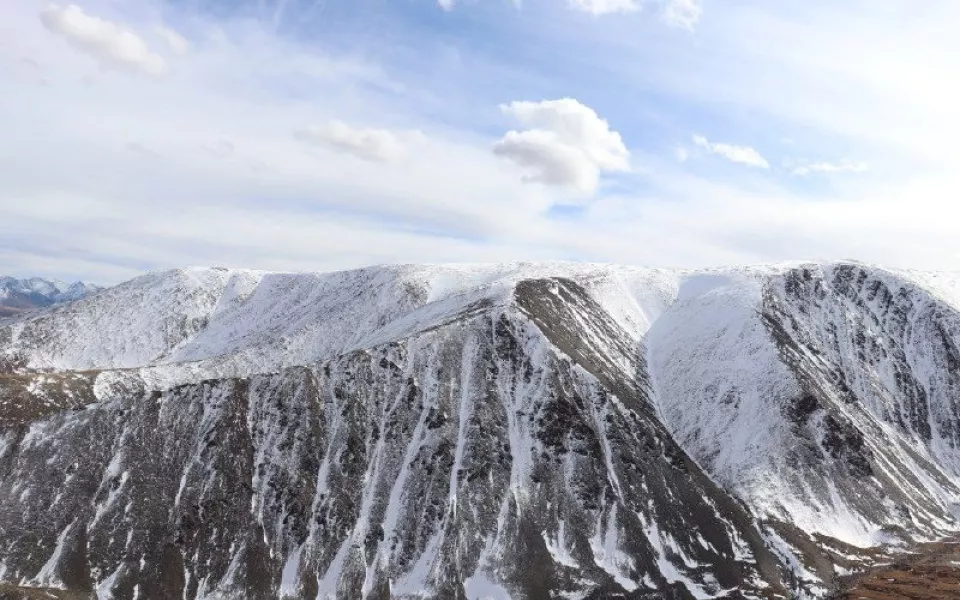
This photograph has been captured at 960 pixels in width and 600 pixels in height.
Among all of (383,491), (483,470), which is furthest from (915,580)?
(383,491)

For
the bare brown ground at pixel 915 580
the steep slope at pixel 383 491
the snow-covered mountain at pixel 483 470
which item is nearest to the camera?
the bare brown ground at pixel 915 580

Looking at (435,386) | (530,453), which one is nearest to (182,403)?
(435,386)

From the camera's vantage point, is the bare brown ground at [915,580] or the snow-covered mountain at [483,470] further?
the snow-covered mountain at [483,470]

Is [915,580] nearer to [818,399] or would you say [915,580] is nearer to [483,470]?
[818,399]

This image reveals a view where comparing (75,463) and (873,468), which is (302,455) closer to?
(75,463)

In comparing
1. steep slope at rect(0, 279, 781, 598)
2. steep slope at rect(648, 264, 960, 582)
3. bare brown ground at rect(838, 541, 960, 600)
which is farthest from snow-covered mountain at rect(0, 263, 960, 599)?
bare brown ground at rect(838, 541, 960, 600)

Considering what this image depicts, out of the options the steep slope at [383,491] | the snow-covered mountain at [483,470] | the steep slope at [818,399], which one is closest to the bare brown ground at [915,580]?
the snow-covered mountain at [483,470]

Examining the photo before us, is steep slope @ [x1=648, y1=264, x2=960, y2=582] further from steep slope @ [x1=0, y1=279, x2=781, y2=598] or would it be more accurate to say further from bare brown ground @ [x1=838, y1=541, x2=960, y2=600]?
steep slope @ [x1=0, y1=279, x2=781, y2=598]

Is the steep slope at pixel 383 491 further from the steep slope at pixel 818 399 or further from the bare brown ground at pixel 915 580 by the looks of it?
the steep slope at pixel 818 399
